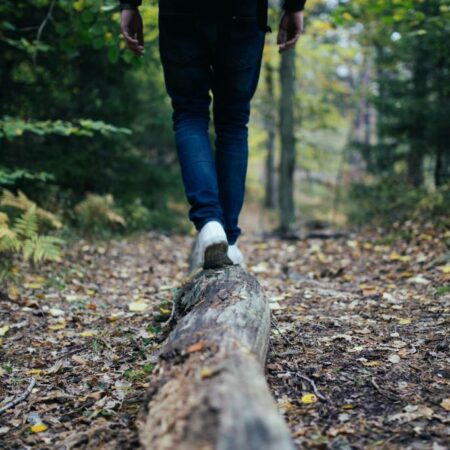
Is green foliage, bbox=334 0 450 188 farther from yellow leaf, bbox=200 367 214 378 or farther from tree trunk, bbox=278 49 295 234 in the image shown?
yellow leaf, bbox=200 367 214 378

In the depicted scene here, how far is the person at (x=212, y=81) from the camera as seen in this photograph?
8.09 feet

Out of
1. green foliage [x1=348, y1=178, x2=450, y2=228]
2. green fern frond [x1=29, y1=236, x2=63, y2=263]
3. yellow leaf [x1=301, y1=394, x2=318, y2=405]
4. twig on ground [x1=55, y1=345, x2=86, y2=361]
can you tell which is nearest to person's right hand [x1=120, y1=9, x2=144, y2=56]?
twig on ground [x1=55, y1=345, x2=86, y2=361]

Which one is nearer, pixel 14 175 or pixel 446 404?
pixel 446 404

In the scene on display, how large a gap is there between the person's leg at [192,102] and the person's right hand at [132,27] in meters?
0.22

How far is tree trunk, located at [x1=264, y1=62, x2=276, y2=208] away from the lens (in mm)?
13793

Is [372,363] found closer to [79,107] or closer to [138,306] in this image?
[138,306]

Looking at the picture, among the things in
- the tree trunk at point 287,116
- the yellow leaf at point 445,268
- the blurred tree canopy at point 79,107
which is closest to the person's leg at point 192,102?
the blurred tree canopy at point 79,107

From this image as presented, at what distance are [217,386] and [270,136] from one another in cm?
1552

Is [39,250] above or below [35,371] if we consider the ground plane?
above

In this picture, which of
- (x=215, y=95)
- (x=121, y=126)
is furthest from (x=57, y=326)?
(x=121, y=126)

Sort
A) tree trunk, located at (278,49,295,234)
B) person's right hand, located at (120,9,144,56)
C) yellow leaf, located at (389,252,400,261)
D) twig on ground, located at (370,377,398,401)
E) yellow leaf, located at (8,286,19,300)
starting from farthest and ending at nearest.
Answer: tree trunk, located at (278,49,295,234) < yellow leaf, located at (389,252,400,261) < yellow leaf, located at (8,286,19,300) < person's right hand, located at (120,9,144,56) < twig on ground, located at (370,377,398,401)

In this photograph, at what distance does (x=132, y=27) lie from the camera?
266 centimetres

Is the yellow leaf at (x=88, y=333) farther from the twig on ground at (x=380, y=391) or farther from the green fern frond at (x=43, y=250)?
the twig on ground at (x=380, y=391)

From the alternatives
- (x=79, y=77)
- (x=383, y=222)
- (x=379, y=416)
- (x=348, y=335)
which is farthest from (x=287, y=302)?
(x=79, y=77)
